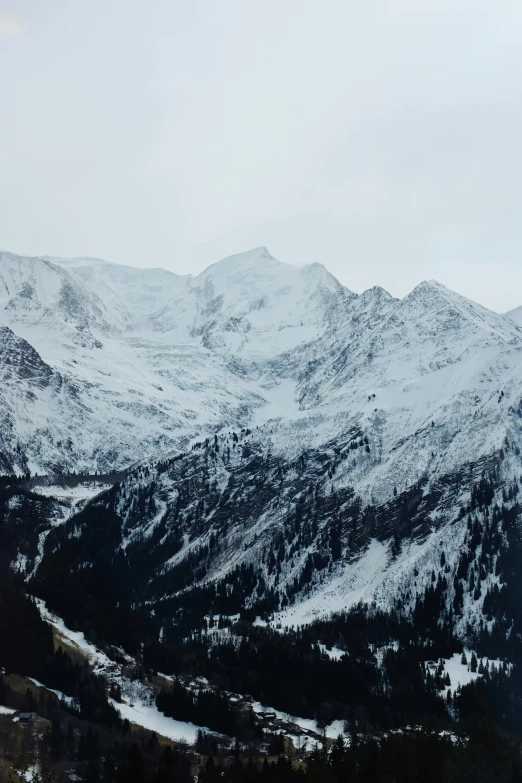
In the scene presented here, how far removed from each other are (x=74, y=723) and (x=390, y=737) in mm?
65280

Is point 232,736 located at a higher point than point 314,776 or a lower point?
higher

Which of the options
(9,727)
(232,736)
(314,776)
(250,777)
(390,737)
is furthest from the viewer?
(232,736)

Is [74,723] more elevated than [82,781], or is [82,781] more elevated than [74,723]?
[74,723]

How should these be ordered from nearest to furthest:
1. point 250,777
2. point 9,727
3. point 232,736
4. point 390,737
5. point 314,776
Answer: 1. point 314,776
2. point 250,777
3. point 9,727
4. point 390,737
5. point 232,736

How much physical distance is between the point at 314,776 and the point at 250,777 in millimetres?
16986

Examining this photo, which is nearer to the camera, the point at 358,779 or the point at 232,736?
the point at 358,779

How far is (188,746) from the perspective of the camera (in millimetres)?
187500

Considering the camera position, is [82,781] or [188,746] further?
[188,746]

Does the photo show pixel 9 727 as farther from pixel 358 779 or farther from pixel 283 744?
pixel 358 779

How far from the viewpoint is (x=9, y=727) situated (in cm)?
17175

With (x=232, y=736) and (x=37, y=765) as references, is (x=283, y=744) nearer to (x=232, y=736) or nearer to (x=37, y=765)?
(x=232, y=736)

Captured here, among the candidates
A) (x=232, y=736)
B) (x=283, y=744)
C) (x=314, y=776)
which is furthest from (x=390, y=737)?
(x=314, y=776)

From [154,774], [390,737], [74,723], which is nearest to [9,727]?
[74,723]

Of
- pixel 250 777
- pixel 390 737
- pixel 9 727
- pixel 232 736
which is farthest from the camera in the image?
pixel 232 736
